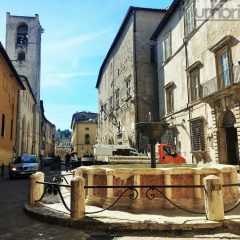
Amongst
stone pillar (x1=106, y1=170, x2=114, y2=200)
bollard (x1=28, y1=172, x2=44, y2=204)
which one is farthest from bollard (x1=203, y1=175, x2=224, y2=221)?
bollard (x1=28, y1=172, x2=44, y2=204)

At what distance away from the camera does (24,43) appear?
44.1 meters

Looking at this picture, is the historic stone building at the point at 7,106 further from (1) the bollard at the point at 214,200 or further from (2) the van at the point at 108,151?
(1) the bollard at the point at 214,200

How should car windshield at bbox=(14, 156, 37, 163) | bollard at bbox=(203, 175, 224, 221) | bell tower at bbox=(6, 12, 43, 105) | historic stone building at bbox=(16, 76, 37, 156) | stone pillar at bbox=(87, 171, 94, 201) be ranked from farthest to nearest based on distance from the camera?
bell tower at bbox=(6, 12, 43, 105)
historic stone building at bbox=(16, 76, 37, 156)
car windshield at bbox=(14, 156, 37, 163)
stone pillar at bbox=(87, 171, 94, 201)
bollard at bbox=(203, 175, 224, 221)

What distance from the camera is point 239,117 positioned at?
1606 cm

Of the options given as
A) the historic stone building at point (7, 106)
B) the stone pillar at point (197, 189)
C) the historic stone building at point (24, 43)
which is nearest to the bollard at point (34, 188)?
the stone pillar at point (197, 189)

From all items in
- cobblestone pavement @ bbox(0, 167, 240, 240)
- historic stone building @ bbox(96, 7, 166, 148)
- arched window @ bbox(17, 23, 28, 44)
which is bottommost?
cobblestone pavement @ bbox(0, 167, 240, 240)

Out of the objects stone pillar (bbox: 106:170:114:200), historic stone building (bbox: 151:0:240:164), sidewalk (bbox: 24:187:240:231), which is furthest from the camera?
historic stone building (bbox: 151:0:240:164)

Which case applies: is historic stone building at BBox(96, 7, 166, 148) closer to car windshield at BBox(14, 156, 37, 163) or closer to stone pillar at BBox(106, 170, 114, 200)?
car windshield at BBox(14, 156, 37, 163)

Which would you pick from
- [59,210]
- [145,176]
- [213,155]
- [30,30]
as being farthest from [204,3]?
[30,30]

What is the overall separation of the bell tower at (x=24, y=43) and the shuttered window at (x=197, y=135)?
2978cm

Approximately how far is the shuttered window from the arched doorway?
2.06 metres

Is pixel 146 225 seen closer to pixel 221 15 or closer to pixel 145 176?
pixel 145 176

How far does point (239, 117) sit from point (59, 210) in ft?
38.1

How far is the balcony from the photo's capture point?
1573 centimetres
